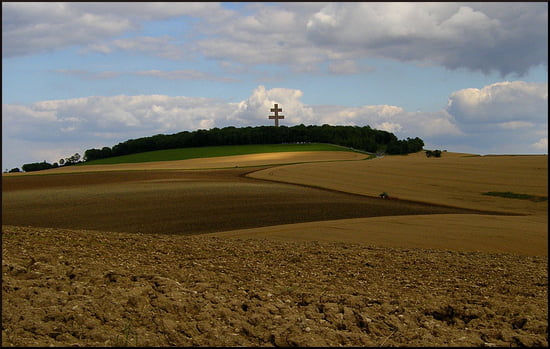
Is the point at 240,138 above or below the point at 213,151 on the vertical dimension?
above

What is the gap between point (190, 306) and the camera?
6762mm

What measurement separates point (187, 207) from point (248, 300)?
1812 centimetres

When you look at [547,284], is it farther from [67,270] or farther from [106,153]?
[106,153]

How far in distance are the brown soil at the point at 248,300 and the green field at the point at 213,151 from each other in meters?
70.4

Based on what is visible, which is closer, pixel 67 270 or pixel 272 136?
pixel 67 270

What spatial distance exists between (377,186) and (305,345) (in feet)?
95.4

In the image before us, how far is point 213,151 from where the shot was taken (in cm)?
8538

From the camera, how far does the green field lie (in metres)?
81.2

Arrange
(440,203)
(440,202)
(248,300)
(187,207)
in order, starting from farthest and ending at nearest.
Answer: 1. (440,202)
2. (440,203)
3. (187,207)
4. (248,300)

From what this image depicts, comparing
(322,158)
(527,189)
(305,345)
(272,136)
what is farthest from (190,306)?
(272,136)

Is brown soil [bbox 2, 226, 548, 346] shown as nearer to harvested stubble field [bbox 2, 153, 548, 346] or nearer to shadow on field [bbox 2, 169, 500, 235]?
harvested stubble field [bbox 2, 153, 548, 346]

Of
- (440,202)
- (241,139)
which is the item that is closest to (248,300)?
(440,202)

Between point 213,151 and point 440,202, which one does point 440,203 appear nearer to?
point 440,202

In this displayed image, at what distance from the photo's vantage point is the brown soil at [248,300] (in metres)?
6.16
